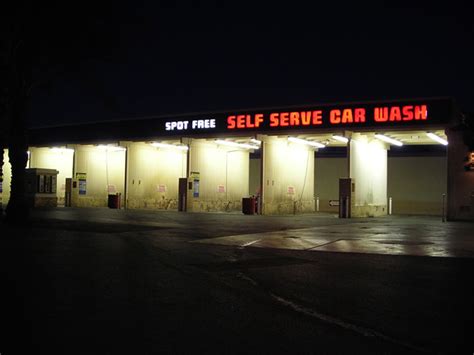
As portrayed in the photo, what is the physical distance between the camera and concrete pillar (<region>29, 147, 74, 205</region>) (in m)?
48.3

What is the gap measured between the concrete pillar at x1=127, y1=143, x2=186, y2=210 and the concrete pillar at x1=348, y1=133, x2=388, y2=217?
15.5 meters

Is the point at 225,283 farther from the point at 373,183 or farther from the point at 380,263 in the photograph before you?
the point at 373,183

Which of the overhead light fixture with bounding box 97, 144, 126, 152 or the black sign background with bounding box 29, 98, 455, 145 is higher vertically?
the black sign background with bounding box 29, 98, 455, 145

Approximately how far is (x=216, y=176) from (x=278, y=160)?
5.94 m

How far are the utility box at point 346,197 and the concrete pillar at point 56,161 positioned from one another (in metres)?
25.1

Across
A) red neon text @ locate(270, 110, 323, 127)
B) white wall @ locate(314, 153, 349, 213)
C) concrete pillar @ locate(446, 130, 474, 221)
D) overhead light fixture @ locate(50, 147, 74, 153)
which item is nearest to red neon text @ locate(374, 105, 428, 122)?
concrete pillar @ locate(446, 130, 474, 221)

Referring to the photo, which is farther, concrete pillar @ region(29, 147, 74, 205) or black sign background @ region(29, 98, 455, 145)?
concrete pillar @ region(29, 147, 74, 205)

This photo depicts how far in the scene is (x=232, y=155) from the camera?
4250 cm

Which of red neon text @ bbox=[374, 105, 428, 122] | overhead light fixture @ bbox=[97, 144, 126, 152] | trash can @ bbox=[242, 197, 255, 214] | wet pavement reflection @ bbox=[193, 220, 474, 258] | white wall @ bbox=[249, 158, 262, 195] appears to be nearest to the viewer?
wet pavement reflection @ bbox=[193, 220, 474, 258]

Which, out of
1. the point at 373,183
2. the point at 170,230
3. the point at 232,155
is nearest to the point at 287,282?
the point at 170,230

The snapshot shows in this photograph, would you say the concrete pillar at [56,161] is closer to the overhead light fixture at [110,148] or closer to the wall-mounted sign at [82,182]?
the wall-mounted sign at [82,182]

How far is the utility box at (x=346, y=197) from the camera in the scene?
31.5 m

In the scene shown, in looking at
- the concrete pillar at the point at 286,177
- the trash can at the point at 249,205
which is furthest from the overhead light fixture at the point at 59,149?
the concrete pillar at the point at 286,177

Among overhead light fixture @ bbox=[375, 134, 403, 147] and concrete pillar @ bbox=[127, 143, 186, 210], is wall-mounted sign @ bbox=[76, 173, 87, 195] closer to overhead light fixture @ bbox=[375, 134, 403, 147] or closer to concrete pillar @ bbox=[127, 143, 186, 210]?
concrete pillar @ bbox=[127, 143, 186, 210]
